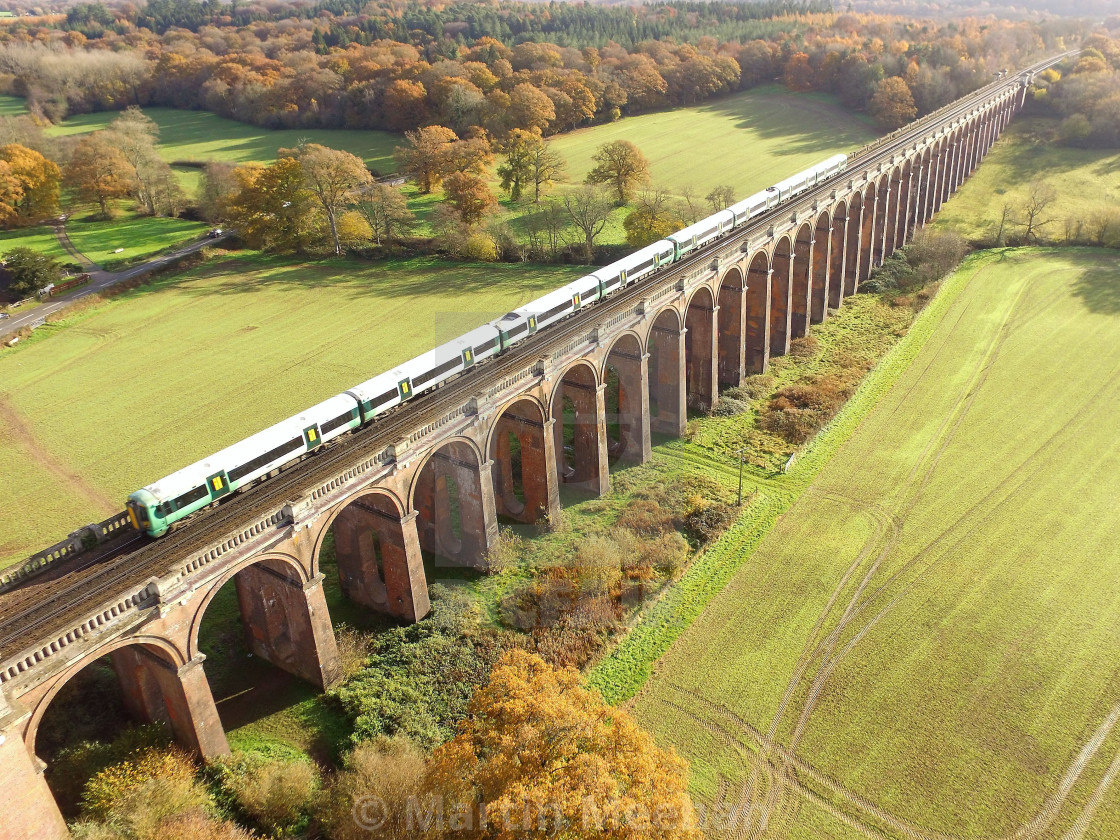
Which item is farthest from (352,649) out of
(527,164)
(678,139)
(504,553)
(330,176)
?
A: (678,139)

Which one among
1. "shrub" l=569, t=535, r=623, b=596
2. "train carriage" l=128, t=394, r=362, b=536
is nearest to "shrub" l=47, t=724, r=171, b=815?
"train carriage" l=128, t=394, r=362, b=536

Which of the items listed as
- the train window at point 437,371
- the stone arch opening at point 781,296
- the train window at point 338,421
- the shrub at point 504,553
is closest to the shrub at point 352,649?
the shrub at point 504,553

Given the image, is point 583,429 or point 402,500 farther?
point 583,429

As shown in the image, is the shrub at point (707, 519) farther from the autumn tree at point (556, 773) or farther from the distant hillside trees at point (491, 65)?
the distant hillside trees at point (491, 65)

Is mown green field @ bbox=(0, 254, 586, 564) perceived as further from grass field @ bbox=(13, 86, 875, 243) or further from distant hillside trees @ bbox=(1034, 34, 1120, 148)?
distant hillside trees @ bbox=(1034, 34, 1120, 148)

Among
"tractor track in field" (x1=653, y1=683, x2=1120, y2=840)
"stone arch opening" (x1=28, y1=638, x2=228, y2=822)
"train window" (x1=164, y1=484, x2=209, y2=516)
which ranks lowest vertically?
"tractor track in field" (x1=653, y1=683, x2=1120, y2=840)

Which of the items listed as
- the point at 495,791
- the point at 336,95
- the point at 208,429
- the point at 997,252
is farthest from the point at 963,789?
the point at 336,95

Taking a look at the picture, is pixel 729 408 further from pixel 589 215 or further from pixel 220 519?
pixel 589 215
